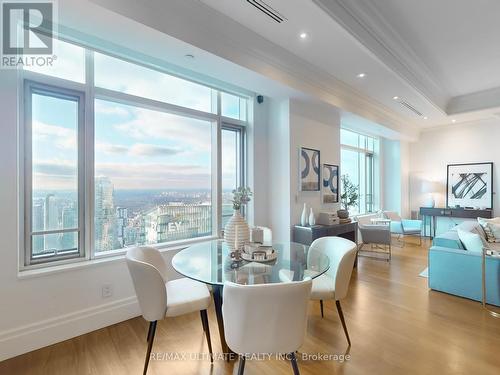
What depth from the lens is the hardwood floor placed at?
194 cm

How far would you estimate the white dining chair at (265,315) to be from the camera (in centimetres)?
143

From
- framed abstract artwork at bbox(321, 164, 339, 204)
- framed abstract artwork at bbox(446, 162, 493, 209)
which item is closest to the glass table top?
framed abstract artwork at bbox(321, 164, 339, 204)

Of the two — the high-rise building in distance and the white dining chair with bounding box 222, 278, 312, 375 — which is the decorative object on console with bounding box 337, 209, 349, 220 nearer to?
the white dining chair with bounding box 222, 278, 312, 375

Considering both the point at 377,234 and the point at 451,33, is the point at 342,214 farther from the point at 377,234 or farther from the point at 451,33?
the point at 451,33

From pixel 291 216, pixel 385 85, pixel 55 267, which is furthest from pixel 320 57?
pixel 55 267

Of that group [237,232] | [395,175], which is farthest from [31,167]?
[395,175]

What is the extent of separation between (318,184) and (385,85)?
2016 mm

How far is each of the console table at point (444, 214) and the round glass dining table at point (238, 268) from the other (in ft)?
18.6

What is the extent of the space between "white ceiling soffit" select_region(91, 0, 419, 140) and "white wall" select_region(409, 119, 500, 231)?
14.1 feet

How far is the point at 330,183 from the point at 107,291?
3888mm

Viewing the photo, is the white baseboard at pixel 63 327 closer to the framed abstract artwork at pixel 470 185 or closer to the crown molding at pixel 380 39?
the crown molding at pixel 380 39

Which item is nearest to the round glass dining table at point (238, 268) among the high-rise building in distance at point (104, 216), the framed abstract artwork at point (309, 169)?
the high-rise building in distance at point (104, 216)

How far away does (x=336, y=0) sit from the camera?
246 centimetres

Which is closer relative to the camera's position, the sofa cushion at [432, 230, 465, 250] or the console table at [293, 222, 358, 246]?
the sofa cushion at [432, 230, 465, 250]
